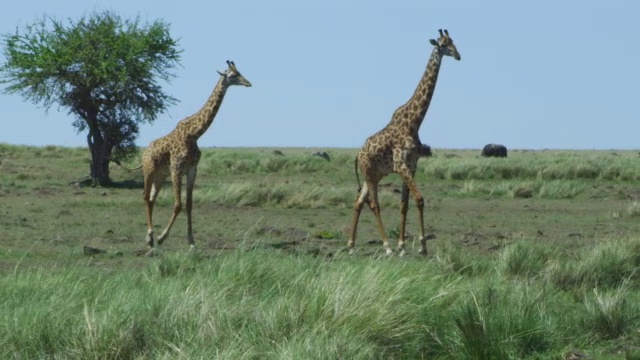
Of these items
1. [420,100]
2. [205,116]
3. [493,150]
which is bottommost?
[493,150]

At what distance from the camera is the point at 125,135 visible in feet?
113

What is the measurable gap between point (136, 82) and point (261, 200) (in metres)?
9.61

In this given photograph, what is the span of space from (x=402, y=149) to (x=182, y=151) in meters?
3.33

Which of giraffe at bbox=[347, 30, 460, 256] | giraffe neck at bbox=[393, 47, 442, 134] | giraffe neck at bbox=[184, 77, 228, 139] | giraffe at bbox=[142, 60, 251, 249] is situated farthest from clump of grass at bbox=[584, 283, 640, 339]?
giraffe neck at bbox=[184, 77, 228, 139]

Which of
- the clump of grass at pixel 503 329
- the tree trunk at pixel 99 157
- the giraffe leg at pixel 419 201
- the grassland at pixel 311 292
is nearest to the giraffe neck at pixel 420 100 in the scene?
the giraffe leg at pixel 419 201

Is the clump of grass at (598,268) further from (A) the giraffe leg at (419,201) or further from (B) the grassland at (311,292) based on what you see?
(A) the giraffe leg at (419,201)

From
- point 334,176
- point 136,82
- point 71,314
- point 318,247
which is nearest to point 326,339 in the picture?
point 71,314

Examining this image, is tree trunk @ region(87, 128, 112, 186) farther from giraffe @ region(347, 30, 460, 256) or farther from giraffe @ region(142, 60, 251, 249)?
giraffe @ region(347, 30, 460, 256)

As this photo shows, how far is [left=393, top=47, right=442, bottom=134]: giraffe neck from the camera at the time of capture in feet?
57.3

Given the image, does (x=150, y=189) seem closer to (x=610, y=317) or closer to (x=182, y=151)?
(x=182, y=151)

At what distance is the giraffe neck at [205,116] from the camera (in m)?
18.7

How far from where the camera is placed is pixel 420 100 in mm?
17578

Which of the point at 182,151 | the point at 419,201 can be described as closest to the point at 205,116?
the point at 182,151

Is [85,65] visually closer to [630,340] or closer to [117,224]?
[117,224]
